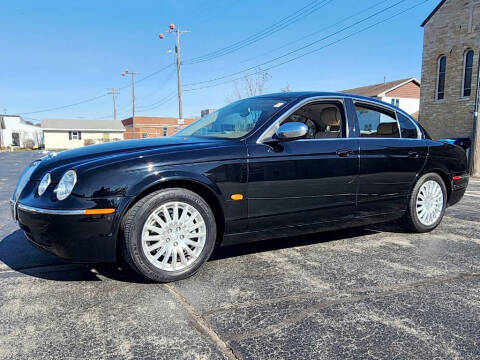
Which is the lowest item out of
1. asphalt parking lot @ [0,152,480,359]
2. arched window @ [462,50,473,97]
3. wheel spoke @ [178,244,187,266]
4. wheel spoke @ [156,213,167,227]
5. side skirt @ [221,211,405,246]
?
asphalt parking lot @ [0,152,480,359]

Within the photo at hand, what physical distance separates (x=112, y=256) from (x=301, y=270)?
155cm

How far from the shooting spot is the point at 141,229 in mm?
2822

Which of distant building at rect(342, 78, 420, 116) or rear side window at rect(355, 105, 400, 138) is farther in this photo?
distant building at rect(342, 78, 420, 116)

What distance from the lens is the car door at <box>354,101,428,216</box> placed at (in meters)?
3.94

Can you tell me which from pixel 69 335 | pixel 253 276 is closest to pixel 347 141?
pixel 253 276

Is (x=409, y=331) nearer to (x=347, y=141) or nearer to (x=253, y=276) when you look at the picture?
(x=253, y=276)

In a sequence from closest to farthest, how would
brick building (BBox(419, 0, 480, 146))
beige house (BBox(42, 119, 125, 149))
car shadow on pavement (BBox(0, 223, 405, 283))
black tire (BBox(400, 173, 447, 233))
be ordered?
car shadow on pavement (BBox(0, 223, 405, 283))
black tire (BBox(400, 173, 447, 233))
brick building (BBox(419, 0, 480, 146))
beige house (BBox(42, 119, 125, 149))

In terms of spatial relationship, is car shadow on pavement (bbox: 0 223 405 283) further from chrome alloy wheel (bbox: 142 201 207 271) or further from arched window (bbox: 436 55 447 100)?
arched window (bbox: 436 55 447 100)

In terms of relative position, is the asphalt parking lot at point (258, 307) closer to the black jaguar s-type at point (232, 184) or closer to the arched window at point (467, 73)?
the black jaguar s-type at point (232, 184)

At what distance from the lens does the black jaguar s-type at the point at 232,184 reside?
9.00 feet

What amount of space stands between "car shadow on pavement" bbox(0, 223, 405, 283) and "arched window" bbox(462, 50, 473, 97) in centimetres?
1960

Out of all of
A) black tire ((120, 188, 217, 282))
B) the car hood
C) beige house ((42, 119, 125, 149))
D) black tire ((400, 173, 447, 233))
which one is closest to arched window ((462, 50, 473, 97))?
black tire ((400, 173, 447, 233))

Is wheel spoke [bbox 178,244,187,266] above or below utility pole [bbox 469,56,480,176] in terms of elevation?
below

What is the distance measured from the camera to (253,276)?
314 centimetres
